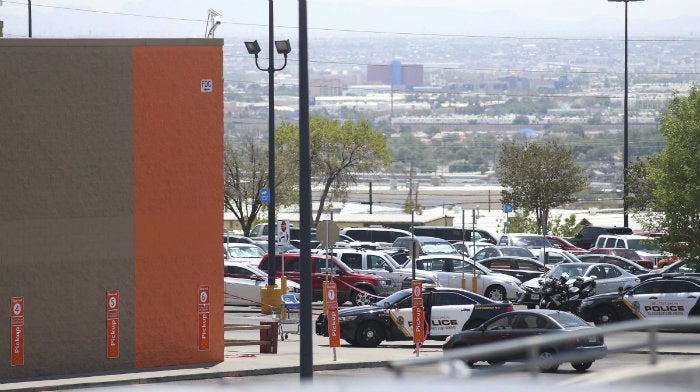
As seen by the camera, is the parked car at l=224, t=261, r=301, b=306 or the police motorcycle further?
the parked car at l=224, t=261, r=301, b=306

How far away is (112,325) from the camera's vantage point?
21.2 metres

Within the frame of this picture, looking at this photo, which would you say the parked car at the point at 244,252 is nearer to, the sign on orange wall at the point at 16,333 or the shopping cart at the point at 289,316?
the shopping cart at the point at 289,316

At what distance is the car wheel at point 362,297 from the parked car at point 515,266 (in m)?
5.92

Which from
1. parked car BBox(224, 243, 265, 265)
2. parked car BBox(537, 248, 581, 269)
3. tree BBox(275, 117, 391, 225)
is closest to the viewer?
parked car BBox(537, 248, 581, 269)

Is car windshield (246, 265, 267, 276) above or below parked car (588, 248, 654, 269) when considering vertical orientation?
above

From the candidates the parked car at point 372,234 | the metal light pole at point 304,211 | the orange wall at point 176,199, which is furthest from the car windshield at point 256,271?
the parked car at point 372,234

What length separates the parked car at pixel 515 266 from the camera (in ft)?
125

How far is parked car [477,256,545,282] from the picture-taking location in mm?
38188

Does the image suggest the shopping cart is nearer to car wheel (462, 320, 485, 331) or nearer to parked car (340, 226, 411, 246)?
car wheel (462, 320, 485, 331)

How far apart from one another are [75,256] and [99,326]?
4.24ft

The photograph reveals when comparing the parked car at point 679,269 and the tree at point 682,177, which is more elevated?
the tree at point 682,177

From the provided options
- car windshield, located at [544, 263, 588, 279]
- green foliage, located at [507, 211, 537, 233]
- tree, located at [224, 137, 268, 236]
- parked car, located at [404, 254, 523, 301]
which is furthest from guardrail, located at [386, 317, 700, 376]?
green foliage, located at [507, 211, 537, 233]

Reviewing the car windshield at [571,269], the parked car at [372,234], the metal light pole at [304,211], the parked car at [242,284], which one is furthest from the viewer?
the parked car at [372,234]

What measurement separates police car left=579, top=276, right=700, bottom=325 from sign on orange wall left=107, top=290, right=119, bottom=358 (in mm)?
12066
